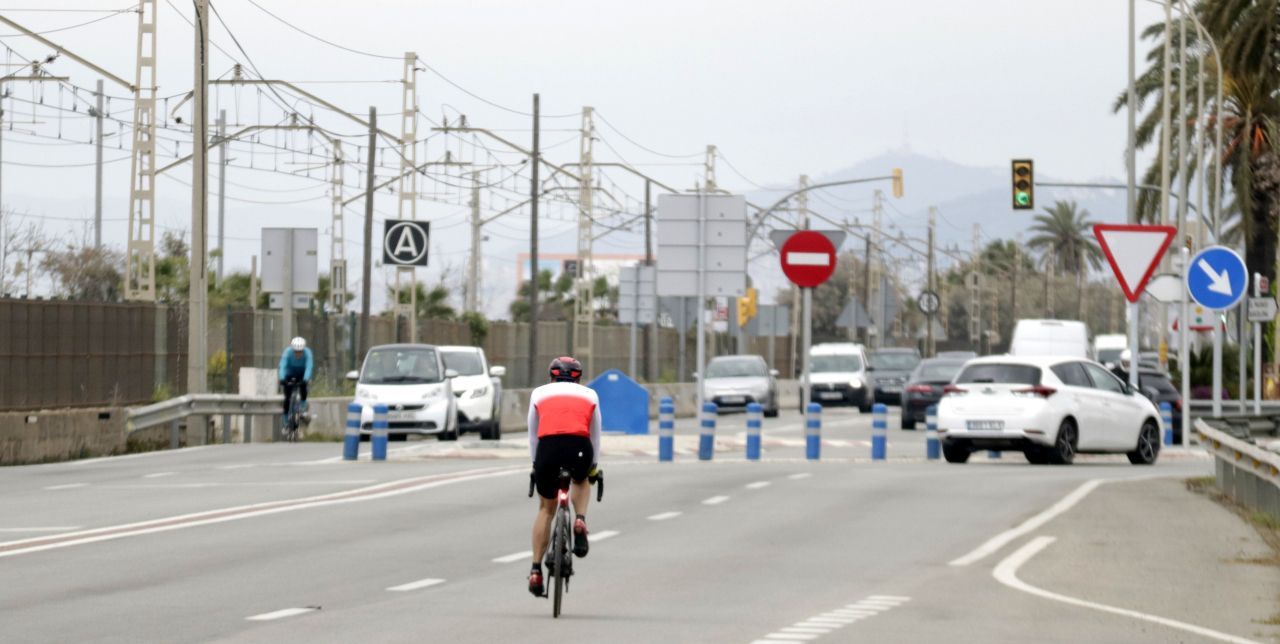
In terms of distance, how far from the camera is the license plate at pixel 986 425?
28.5 meters

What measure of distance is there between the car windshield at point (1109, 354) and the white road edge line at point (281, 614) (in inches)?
2037

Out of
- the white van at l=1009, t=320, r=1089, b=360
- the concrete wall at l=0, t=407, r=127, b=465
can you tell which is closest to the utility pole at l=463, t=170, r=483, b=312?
the white van at l=1009, t=320, r=1089, b=360

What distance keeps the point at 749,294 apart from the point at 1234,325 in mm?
33816

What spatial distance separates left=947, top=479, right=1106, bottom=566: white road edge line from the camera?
51.9 ft

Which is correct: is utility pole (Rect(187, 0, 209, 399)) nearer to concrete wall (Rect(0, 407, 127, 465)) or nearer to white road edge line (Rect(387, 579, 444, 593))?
concrete wall (Rect(0, 407, 127, 465))

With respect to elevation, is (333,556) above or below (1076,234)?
below

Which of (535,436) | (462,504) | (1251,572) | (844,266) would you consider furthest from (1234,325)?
(844,266)

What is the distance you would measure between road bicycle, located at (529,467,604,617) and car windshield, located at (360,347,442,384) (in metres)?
22.9

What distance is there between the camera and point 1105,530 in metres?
18.1

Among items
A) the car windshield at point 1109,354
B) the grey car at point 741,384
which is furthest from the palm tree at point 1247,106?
the grey car at point 741,384

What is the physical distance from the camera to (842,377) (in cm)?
5656

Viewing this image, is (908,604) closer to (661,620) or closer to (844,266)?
(661,620)

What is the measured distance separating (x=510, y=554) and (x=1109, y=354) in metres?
49.5

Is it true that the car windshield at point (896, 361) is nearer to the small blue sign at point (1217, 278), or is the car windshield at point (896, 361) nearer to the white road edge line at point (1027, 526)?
the small blue sign at point (1217, 278)
